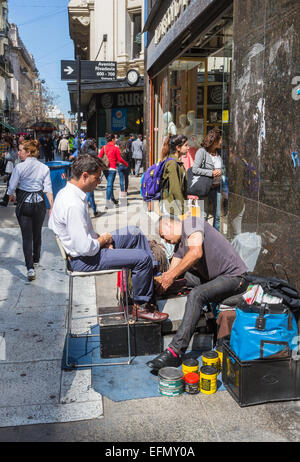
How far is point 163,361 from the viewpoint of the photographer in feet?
13.1

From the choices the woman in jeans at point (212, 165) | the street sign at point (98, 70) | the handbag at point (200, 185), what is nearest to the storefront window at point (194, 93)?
the woman in jeans at point (212, 165)

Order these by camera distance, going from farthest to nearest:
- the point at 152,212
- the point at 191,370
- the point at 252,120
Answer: the point at 152,212 < the point at 252,120 < the point at 191,370

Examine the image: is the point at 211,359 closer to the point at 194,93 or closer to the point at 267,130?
the point at 267,130

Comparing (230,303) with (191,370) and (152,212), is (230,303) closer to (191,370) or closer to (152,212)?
(191,370)

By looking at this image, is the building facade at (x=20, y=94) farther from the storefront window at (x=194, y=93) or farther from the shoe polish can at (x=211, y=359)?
the shoe polish can at (x=211, y=359)

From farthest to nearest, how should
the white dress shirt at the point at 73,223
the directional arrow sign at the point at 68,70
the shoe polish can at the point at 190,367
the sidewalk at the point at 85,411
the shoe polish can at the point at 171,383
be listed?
1. the directional arrow sign at the point at 68,70
2. the white dress shirt at the point at 73,223
3. the shoe polish can at the point at 190,367
4. the shoe polish can at the point at 171,383
5. the sidewalk at the point at 85,411

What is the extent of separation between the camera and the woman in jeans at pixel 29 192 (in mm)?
6480

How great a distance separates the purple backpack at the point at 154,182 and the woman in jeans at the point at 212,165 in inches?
25.7

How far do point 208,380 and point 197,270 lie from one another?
1.12 meters

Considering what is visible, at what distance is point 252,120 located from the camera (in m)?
4.96

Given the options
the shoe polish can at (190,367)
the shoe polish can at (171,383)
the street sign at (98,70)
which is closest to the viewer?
the shoe polish can at (171,383)

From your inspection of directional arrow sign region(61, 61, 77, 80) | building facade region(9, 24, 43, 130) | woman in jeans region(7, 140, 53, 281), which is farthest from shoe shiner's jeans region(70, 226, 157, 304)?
building facade region(9, 24, 43, 130)
